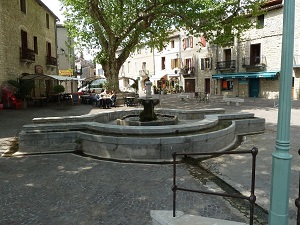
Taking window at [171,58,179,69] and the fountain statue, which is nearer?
the fountain statue

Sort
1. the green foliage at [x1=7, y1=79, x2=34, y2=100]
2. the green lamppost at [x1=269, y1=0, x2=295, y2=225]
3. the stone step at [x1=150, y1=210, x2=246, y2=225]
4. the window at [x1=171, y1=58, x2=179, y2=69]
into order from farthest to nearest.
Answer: the window at [x1=171, y1=58, x2=179, y2=69] < the green foliage at [x1=7, y1=79, x2=34, y2=100] < the stone step at [x1=150, y1=210, x2=246, y2=225] < the green lamppost at [x1=269, y1=0, x2=295, y2=225]

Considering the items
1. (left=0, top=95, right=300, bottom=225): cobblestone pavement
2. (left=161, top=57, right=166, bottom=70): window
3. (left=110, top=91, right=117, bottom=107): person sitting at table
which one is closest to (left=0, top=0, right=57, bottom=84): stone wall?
(left=110, top=91, right=117, bottom=107): person sitting at table

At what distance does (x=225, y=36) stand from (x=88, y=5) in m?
9.63

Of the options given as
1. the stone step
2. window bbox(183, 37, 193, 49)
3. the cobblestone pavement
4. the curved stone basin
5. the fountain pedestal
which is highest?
window bbox(183, 37, 193, 49)

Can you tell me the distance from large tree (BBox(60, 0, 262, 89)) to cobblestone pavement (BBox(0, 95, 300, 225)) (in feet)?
41.1

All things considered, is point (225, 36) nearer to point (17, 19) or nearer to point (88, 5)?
point (88, 5)

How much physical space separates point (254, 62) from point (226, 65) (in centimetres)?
354

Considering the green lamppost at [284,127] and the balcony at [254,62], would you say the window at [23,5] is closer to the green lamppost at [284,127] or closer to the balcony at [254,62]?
the balcony at [254,62]

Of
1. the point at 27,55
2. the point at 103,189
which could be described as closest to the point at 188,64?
the point at 27,55

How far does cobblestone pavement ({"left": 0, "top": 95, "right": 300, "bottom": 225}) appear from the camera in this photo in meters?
3.80

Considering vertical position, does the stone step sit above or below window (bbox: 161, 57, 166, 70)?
below

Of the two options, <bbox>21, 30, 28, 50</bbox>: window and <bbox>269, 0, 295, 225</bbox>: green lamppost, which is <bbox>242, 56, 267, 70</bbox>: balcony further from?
<bbox>269, 0, 295, 225</bbox>: green lamppost

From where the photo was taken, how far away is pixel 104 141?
664 cm

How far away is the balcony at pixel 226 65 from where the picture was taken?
28.7 meters
